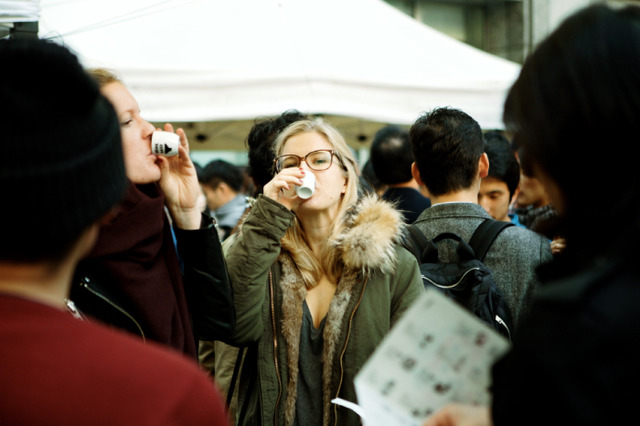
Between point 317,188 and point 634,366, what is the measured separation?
1582 millimetres

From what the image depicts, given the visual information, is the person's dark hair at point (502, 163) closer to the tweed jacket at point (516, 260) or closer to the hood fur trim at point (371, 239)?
the tweed jacket at point (516, 260)

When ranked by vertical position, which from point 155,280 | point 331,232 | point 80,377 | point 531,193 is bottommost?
point 531,193

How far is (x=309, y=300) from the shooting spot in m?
2.21

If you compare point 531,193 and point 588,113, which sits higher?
point 588,113

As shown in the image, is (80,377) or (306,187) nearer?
(80,377)

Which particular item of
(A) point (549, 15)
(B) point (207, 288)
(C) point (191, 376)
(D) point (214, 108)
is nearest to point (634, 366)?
(C) point (191, 376)

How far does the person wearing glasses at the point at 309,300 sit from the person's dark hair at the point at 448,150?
1.87 ft

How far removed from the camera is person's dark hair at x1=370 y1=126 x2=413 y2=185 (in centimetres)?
393

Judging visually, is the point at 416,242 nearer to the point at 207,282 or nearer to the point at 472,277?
the point at 472,277

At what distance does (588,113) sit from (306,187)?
4.57 ft

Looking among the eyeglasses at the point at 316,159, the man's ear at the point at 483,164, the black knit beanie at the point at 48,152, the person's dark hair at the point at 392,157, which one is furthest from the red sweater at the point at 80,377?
the person's dark hair at the point at 392,157

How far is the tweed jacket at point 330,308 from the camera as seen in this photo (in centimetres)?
203

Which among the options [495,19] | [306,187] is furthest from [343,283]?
[495,19]

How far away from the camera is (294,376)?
207 cm
